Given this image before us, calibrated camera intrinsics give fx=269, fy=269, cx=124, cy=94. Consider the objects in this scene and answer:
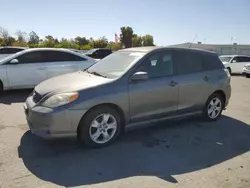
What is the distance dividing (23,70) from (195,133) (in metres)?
5.71

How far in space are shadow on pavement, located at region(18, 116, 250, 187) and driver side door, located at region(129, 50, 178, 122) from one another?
1.53 ft

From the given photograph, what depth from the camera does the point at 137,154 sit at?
4.18 meters

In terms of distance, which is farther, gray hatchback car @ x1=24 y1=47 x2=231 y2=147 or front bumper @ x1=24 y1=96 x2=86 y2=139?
gray hatchback car @ x1=24 y1=47 x2=231 y2=147

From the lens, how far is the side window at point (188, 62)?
5.32 metres

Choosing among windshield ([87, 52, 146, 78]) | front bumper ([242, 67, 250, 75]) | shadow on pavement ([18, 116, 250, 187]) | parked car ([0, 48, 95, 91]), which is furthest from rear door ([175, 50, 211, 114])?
front bumper ([242, 67, 250, 75])

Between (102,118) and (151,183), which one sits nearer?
(151,183)

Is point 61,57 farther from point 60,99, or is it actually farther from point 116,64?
point 60,99

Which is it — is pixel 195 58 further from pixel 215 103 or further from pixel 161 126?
pixel 161 126

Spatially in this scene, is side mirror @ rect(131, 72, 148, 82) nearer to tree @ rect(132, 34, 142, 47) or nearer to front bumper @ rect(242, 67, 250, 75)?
front bumper @ rect(242, 67, 250, 75)

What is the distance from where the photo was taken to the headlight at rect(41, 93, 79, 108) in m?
3.98

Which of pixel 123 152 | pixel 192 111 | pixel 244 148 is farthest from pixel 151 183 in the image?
pixel 192 111

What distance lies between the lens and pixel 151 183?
3.32 metres

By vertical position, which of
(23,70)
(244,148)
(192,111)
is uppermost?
(23,70)

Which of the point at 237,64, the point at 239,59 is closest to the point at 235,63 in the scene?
Result: the point at 237,64
